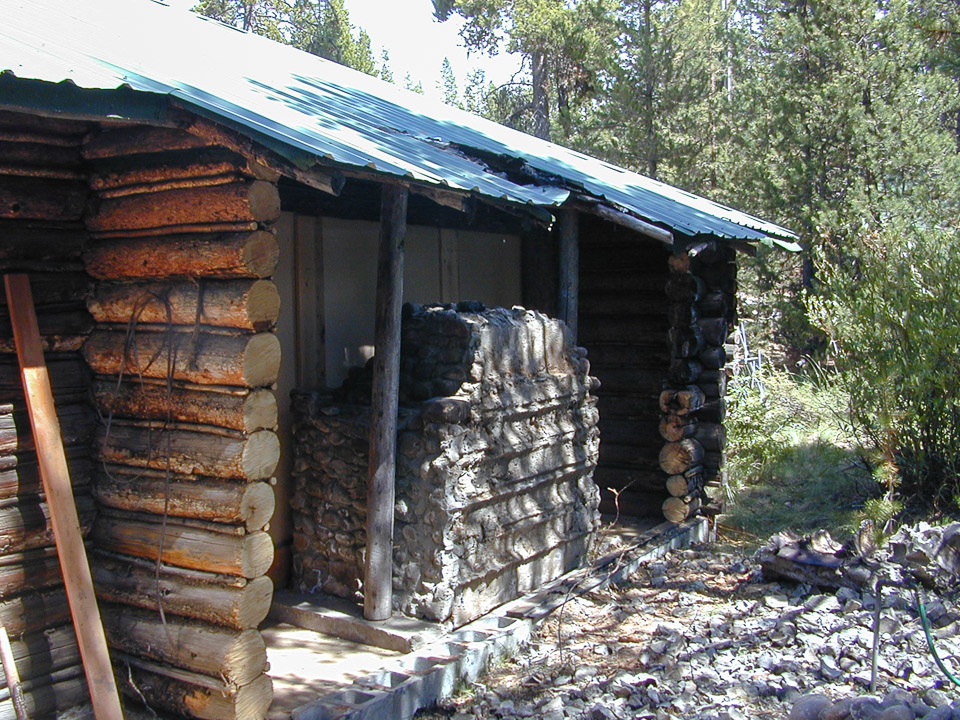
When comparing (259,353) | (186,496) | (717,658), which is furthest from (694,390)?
(186,496)

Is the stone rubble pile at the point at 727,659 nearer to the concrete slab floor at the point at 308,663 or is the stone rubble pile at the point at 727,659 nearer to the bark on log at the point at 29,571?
the concrete slab floor at the point at 308,663

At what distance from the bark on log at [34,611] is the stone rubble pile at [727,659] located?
2226 millimetres

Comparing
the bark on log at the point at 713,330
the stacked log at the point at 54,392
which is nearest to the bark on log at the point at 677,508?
the bark on log at the point at 713,330

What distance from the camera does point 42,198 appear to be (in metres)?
4.53

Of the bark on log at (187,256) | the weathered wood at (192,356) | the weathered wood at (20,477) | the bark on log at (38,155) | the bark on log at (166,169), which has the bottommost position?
the weathered wood at (20,477)

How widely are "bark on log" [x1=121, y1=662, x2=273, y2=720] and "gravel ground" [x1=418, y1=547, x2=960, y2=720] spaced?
3.38ft

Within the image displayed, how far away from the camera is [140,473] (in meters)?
4.60

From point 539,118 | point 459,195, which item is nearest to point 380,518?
point 459,195

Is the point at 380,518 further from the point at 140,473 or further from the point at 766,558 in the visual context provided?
the point at 766,558

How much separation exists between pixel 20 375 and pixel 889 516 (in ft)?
22.4

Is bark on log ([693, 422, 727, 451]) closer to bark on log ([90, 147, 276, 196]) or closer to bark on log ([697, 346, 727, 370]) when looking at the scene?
bark on log ([697, 346, 727, 370])

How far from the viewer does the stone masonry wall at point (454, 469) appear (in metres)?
5.71

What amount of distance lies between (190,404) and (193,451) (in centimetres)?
24

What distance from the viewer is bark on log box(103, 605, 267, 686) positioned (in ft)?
14.2
